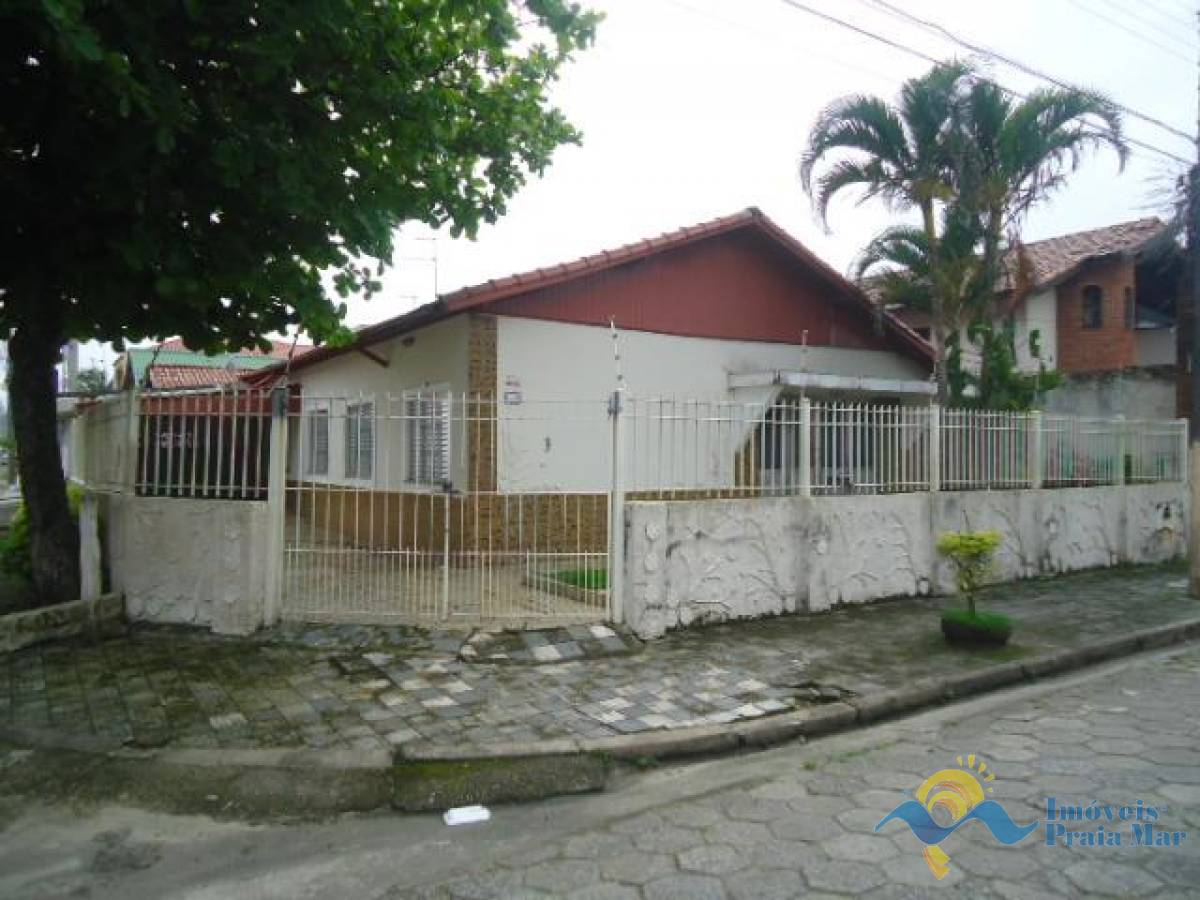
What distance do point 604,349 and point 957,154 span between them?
5.76 m

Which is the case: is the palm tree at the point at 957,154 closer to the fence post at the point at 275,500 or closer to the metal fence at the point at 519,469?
the metal fence at the point at 519,469

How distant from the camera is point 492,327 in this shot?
8938 mm

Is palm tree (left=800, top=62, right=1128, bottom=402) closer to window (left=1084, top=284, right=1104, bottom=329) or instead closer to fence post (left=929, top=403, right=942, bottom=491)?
fence post (left=929, top=403, right=942, bottom=491)

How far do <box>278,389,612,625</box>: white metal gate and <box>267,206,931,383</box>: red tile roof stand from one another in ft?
3.56

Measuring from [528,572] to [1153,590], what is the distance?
740 centimetres

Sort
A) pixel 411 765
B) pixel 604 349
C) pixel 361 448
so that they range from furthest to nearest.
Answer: pixel 361 448
pixel 604 349
pixel 411 765

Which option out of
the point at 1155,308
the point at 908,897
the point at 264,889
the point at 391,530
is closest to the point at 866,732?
the point at 908,897

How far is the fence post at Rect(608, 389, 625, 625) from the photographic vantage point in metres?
6.27

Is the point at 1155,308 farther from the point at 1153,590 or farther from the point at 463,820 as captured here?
the point at 463,820

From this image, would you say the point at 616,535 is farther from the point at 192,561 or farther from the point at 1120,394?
the point at 1120,394

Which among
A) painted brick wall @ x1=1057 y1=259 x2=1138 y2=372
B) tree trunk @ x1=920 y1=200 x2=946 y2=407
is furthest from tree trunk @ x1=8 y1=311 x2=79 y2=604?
painted brick wall @ x1=1057 y1=259 x2=1138 y2=372

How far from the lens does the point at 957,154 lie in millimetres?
10719

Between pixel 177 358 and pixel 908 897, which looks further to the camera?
pixel 177 358

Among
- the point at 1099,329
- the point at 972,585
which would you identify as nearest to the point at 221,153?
the point at 972,585
